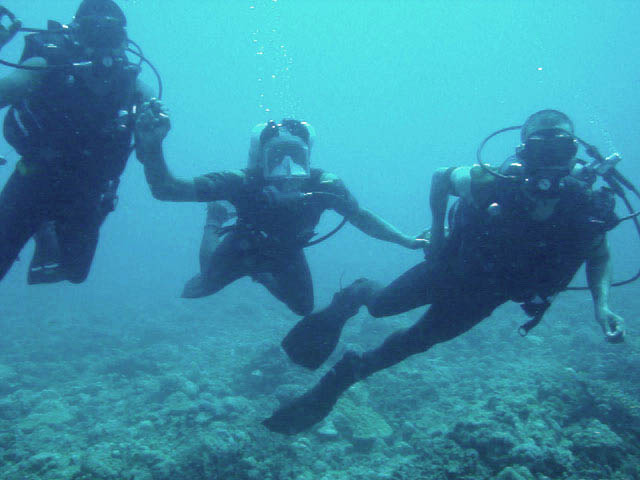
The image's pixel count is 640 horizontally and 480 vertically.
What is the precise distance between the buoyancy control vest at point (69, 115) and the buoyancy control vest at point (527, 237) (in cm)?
368

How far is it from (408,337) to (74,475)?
351 centimetres

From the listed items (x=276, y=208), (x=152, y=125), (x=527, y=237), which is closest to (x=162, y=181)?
(x=152, y=125)

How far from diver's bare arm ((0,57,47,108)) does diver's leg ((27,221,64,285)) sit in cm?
163

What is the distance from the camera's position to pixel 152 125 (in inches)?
149

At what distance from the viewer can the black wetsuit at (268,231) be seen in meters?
4.65

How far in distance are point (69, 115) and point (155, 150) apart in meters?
1.25

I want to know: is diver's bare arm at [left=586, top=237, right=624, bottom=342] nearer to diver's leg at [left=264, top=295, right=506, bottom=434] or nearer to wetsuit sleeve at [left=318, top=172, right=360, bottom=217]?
diver's leg at [left=264, top=295, right=506, bottom=434]

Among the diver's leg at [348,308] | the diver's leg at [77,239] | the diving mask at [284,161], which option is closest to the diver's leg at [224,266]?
the diving mask at [284,161]

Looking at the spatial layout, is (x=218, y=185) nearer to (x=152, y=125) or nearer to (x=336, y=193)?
(x=152, y=125)

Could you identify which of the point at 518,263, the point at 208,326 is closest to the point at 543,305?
the point at 518,263

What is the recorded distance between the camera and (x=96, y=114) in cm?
441

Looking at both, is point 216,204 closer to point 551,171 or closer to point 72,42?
point 72,42

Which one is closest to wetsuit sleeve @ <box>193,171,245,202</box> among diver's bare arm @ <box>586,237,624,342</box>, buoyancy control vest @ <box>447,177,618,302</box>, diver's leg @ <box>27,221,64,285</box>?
diver's leg @ <box>27,221,64,285</box>

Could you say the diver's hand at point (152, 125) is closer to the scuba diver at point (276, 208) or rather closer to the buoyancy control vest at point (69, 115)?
the scuba diver at point (276, 208)
